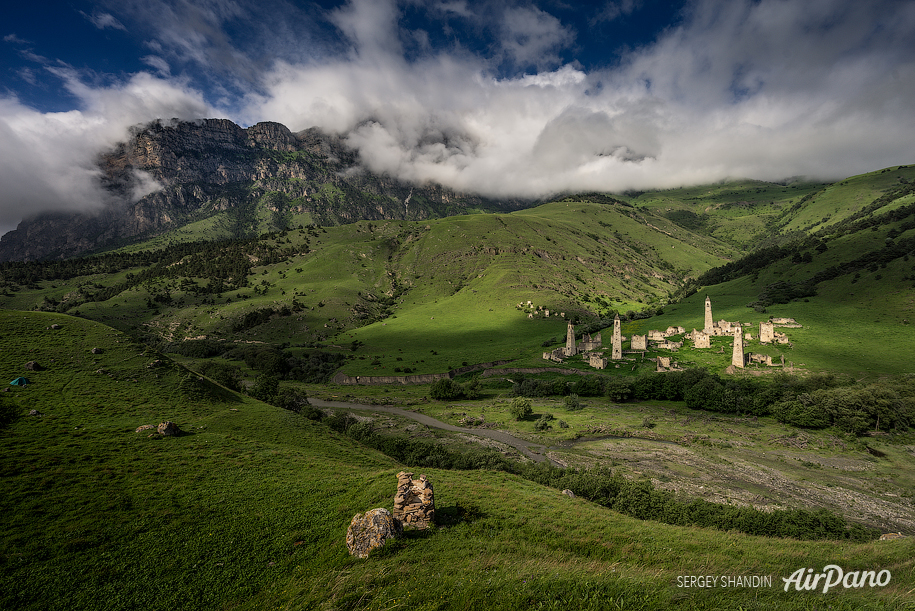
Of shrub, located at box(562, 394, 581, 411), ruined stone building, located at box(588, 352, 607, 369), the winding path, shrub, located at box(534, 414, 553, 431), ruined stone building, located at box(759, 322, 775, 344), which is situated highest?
ruined stone building, located at box(759, 322, 775, 344)

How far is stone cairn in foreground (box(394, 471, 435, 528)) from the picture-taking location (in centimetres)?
1609

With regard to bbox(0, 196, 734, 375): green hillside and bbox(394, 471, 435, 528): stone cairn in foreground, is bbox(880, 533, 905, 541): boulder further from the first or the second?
bbox(0, 196, 734, 375): green hillside

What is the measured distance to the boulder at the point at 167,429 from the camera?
26.7 metres

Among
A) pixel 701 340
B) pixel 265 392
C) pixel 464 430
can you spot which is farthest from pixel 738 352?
pixel 265 392

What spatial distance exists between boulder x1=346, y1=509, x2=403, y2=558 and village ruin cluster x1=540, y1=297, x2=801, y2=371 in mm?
75979

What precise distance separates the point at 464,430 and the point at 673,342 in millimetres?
58288

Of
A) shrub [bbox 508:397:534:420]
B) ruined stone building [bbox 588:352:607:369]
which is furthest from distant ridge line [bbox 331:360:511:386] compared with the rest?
shrub [bbox 508:397:534:420]

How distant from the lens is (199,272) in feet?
647

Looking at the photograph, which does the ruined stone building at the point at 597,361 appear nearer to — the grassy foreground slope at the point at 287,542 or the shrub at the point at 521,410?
the shrub at the point at 521,410

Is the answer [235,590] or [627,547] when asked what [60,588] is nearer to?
[235,590]

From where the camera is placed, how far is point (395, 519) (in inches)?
597

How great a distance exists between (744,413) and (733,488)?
1139 inches

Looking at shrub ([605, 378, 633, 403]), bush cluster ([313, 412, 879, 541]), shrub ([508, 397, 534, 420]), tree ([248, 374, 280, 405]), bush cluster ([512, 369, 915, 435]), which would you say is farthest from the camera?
shrub ([605, 378, 633, 403])

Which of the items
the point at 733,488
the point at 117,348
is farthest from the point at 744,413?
the point at 117,348
